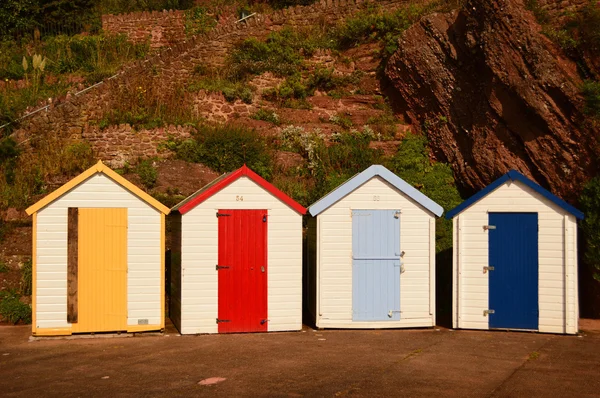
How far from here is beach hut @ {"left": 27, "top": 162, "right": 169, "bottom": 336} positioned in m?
11.4

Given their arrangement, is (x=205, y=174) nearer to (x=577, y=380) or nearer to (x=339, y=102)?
(x=339, y=102)

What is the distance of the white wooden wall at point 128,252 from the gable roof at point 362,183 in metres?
2.83

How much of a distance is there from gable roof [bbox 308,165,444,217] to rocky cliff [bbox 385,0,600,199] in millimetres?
4055

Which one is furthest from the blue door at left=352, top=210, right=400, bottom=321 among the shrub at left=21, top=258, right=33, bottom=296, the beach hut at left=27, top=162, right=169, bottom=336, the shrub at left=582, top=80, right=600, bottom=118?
the shrub at left=21, top=258, right=33, bottom=296

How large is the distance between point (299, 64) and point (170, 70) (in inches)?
167

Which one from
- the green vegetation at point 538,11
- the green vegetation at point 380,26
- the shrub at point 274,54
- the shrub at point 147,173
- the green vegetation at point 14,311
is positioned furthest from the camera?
the shrub at point 274,54

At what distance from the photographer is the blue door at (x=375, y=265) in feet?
40.3

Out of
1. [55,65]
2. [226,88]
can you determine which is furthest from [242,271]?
[55,65]

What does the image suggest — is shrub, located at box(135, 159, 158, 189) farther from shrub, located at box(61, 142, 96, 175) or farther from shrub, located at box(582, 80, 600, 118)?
shrub, located at box(582, 80, 600, 118)

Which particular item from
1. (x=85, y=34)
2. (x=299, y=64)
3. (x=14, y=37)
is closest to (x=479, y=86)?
(x=299, y=64)

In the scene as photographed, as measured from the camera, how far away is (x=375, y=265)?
486 inches

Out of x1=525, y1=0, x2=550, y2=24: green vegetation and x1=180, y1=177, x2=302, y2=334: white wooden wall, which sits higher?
x1=525, y1=0, x2=550, y2=24: green vegetation

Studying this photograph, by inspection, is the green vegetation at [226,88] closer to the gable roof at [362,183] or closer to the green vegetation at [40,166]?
the green vegetation at [40,166]

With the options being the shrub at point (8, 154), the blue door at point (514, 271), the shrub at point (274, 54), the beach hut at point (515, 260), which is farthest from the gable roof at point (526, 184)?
the shrub at point (274, 54)
